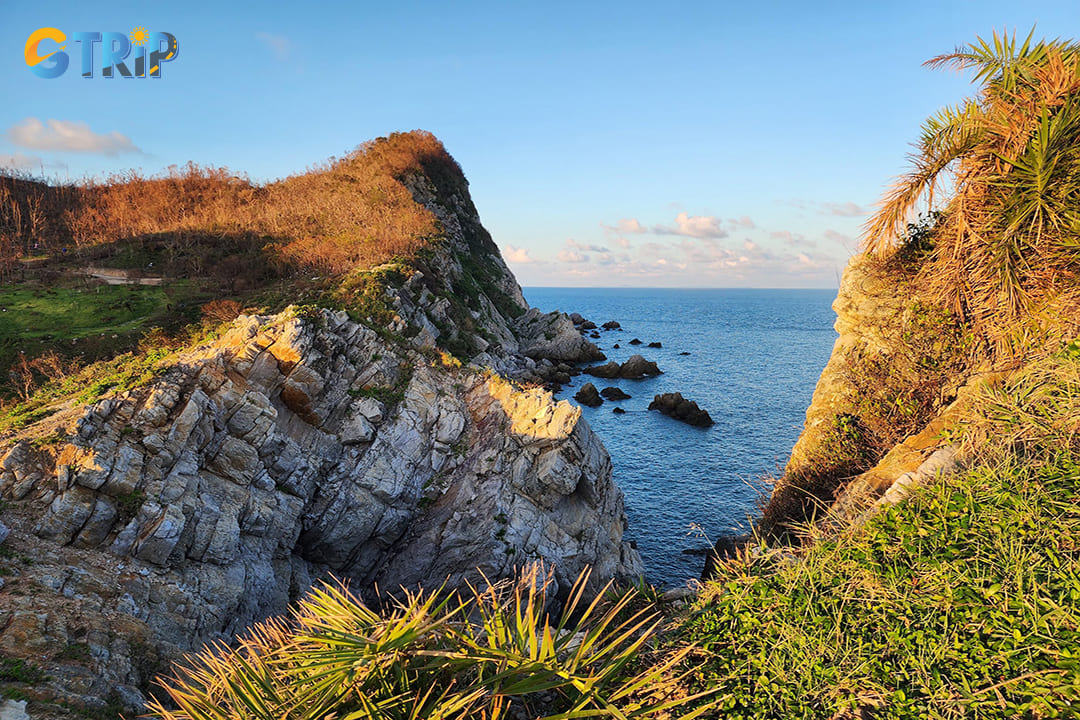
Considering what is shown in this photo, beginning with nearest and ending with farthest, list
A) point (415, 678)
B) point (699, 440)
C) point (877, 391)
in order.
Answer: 1. point (415, 678)
2. point (877, 391)
3. point (699, 440)

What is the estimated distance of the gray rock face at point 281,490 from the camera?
11.5 metres

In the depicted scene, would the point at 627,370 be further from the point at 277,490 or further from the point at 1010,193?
the point at 1010,193

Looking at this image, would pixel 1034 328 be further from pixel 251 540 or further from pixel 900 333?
pixel 251 540

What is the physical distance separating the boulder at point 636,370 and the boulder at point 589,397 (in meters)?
10.6

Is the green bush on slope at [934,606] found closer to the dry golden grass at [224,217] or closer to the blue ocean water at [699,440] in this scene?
the blue ocean water at [699,440]

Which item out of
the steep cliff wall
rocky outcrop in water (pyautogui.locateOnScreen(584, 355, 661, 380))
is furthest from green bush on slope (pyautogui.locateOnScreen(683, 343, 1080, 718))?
rocky outcrop in water (pyautogui.locateOnScreen(584, 355, 661, 380))

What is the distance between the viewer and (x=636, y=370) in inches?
2281

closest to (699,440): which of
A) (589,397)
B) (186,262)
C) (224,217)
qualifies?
(589,397)

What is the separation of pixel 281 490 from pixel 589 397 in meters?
33.1

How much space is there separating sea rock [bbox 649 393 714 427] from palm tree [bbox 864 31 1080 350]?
30.6 meters

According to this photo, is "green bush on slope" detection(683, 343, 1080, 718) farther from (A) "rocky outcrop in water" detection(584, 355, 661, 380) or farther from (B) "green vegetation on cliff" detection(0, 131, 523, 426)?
(A) "rocky outcrop in water" detection(584, 355, 661, 380)

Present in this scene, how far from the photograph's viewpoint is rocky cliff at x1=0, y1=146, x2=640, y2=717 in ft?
34.8

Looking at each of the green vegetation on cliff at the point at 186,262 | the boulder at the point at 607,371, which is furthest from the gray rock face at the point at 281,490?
the boulder at the point at 607,371

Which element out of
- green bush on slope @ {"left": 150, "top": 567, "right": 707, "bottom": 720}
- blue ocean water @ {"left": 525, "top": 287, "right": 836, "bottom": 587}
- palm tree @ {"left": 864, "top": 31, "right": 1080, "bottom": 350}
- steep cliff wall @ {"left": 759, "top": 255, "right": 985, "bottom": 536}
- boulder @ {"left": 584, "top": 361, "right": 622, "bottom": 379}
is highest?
palm tree @ {"left": 864, "top": 31, "right": 1080, "bottom": 350}
